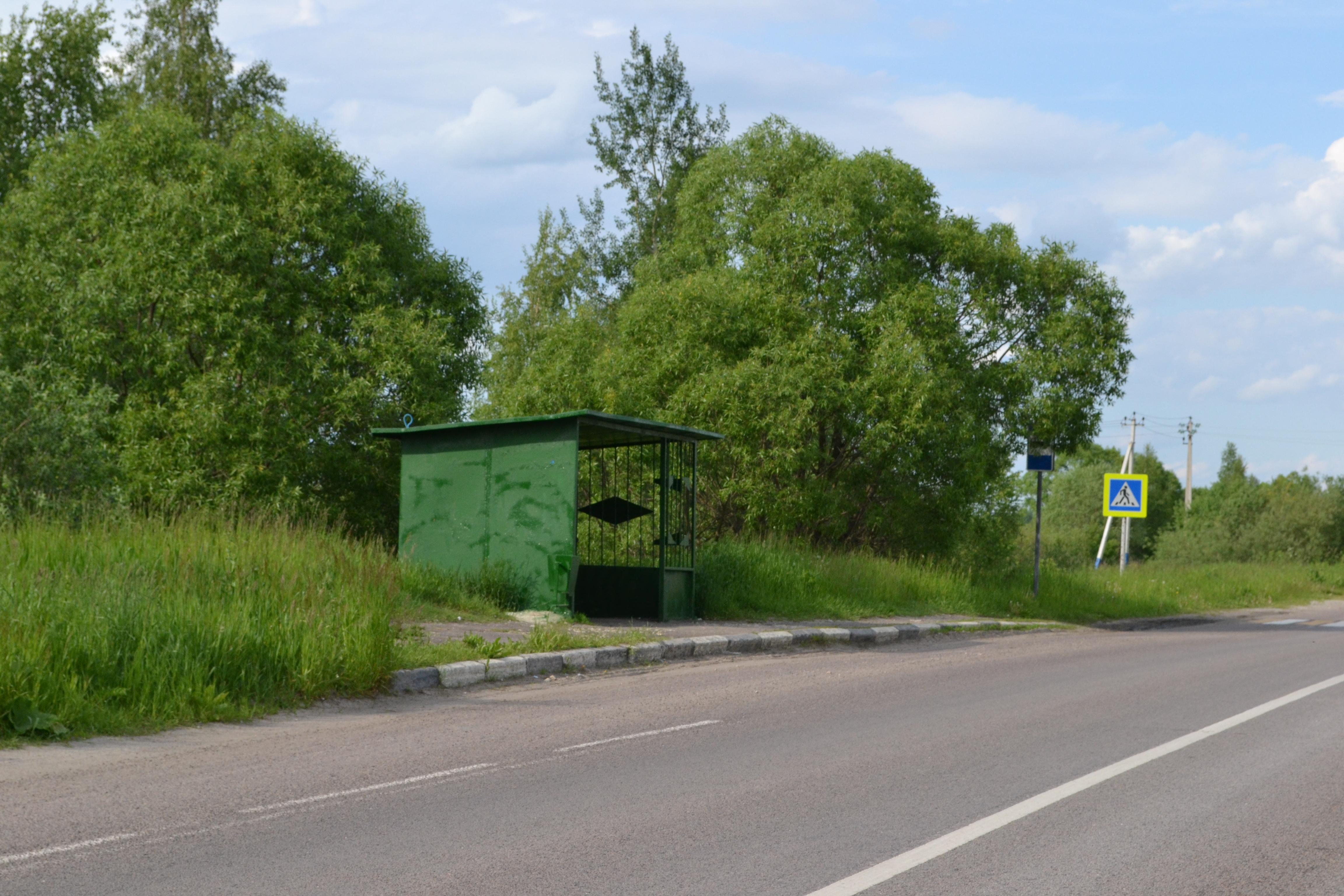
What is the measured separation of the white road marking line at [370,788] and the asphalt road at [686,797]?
30mm

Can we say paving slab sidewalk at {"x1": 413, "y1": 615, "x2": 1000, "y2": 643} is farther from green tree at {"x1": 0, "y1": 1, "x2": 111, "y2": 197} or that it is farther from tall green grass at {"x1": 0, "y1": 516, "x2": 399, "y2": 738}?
green tree at {"x1": 0, "y1": 1, "x2": 111, "y2": 197}

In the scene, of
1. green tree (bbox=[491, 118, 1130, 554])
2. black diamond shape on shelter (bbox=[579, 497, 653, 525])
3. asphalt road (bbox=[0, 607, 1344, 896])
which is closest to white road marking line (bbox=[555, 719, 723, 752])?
asphalt road (bbox=[0, 607, 1344, 896])

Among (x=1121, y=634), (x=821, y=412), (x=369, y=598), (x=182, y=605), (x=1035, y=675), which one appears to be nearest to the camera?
(x=182, y=605)

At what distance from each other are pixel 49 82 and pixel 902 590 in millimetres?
33053

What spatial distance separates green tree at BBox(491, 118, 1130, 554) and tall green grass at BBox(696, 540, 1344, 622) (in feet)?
6.60

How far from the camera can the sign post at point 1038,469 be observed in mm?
21734

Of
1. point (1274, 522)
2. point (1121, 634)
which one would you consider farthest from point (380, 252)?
point (1274, 522)

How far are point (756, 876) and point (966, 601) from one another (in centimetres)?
1695

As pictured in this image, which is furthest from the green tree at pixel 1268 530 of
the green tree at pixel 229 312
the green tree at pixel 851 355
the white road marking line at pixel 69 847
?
the white road marking line at pixel 69 847

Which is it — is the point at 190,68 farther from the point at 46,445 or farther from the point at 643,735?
the point at 643,735

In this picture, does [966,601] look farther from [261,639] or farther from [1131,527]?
[1131,527]

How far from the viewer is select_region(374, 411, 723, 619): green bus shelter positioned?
48.1ft

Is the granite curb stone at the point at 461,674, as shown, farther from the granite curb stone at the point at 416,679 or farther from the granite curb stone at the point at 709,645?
the granite curb stone at the point at 709,645

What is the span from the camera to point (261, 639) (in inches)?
365
